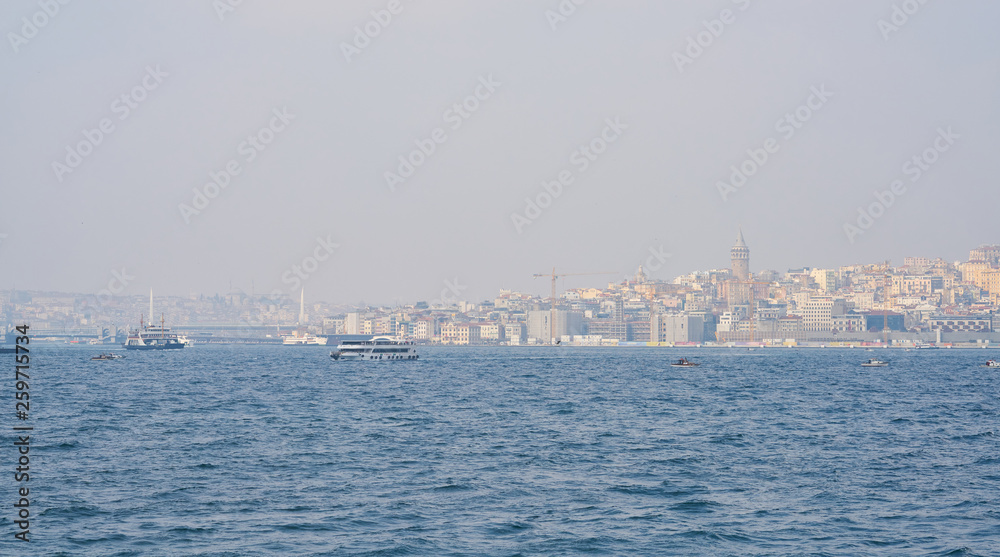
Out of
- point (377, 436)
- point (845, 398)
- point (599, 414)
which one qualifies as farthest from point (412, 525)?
point (845, 398)

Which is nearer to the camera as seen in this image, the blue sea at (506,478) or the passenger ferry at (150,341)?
the blue sea at (506,478)

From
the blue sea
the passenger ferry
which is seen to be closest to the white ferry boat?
the passenger ferry

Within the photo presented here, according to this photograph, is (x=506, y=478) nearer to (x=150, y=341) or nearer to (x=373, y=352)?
(x=373, y=352)

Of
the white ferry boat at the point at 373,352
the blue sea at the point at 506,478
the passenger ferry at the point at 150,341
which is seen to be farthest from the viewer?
the passenger ferry at the point at 150,341

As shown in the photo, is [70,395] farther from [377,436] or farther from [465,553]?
[465,553]

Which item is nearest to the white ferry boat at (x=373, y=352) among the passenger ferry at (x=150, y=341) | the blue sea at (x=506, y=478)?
the passenger ferry at (x=150, y=341)

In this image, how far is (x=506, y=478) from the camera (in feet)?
75.3

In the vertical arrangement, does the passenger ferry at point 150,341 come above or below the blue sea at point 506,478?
above

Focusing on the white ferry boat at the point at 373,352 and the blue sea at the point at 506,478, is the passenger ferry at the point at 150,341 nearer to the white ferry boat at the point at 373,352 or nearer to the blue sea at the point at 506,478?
the white ferry boat at the point at 373,352

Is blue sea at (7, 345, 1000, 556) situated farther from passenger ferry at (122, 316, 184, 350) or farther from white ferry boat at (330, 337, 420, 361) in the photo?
passenger ferry at (122, 316, 184, 350)

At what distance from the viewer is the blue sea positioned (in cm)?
1709

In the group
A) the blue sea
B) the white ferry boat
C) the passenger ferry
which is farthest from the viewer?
the passenger ferry

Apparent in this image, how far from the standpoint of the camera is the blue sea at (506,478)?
56.1 ft

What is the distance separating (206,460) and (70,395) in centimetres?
2786
